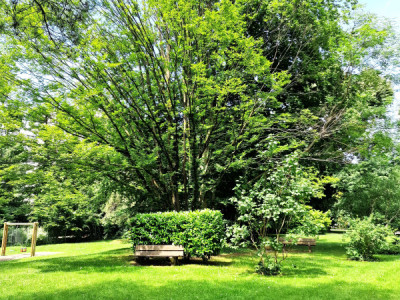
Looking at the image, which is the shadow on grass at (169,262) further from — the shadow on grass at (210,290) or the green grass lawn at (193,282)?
the shadow on grass at (210,290)

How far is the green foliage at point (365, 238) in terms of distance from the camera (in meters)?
10.2

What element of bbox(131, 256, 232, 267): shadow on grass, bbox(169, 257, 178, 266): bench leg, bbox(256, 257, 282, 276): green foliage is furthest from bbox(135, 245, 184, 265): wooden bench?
bbox(256, 257, 282, 276): green foliage

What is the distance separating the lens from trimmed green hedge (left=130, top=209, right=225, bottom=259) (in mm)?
9008

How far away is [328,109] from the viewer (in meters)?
13.3

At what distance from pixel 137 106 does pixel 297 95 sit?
8.53 m

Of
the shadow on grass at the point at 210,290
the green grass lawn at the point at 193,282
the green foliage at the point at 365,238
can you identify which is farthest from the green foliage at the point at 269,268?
the green foliage at the point at 365,238

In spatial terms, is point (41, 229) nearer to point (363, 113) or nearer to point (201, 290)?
point (201, 290)

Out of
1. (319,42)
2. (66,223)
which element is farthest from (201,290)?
(66,223)

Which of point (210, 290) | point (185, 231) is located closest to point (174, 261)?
point (185, 231)

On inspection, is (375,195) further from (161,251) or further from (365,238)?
(161,251)

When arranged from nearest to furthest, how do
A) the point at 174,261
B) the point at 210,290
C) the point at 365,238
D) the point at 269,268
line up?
the point at 210,290 < the point at 269,268 < the point at 174,261 < the point at 365,238

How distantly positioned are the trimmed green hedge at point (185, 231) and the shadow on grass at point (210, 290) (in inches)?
89.6

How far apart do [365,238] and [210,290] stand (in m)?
7.49

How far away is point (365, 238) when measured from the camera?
10.4 meters
